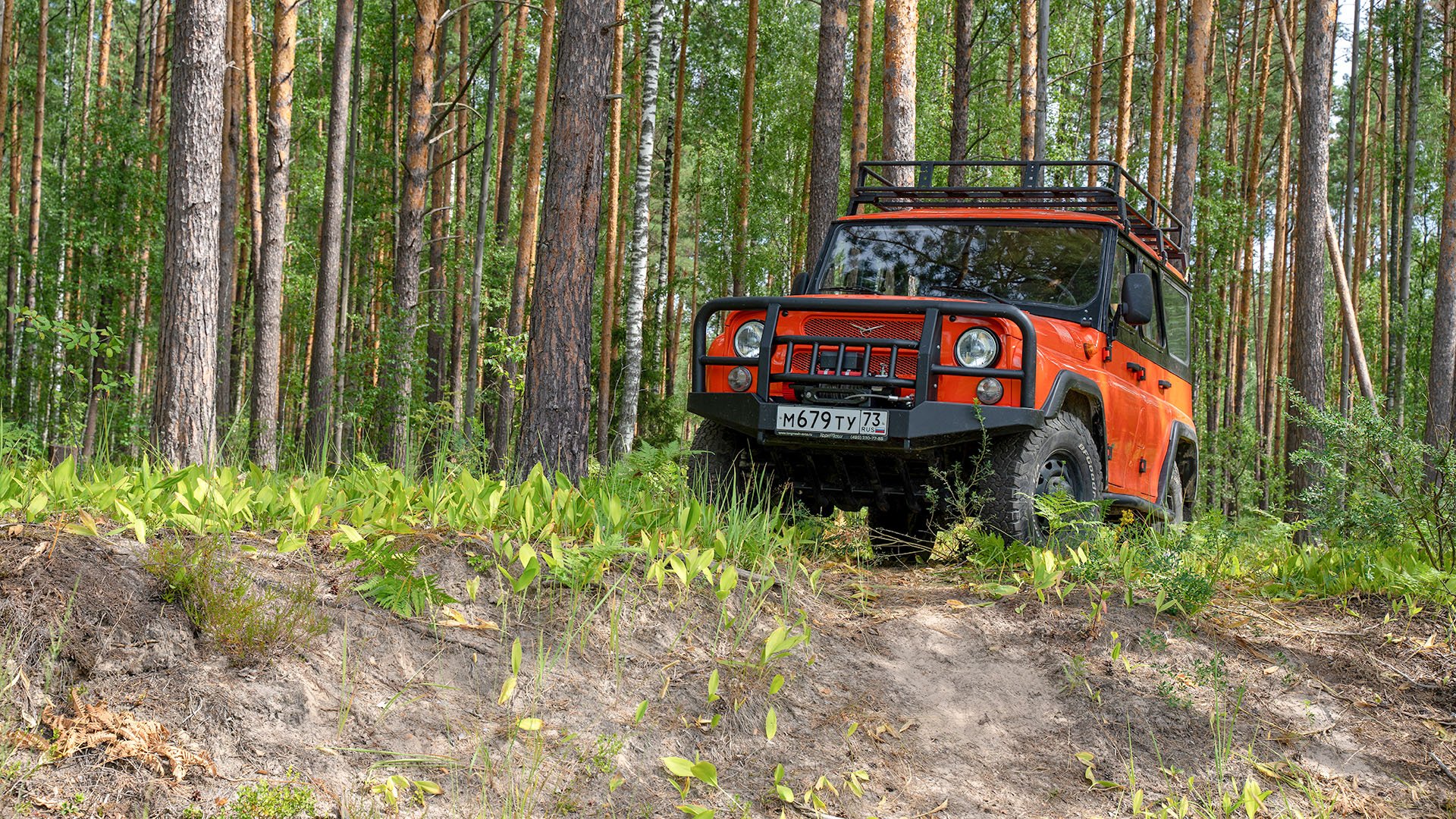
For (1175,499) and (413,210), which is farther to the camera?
(413,210)

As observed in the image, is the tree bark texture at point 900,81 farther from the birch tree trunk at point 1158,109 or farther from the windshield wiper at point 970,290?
the birch tree trunk at point 1158,109

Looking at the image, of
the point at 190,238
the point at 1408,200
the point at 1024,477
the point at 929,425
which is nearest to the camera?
the point at 929,425

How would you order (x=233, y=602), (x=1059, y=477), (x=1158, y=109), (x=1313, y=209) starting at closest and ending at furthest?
(x=233, y=602)
(x=1059, y=477)
(x=1313, y=209)
(x=1158, y=109)

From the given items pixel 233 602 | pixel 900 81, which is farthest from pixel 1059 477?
pixel 900 81

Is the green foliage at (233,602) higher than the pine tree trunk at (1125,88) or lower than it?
lower

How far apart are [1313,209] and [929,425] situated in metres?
9.48

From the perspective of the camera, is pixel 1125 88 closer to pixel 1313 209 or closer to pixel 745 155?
pixel 745 155

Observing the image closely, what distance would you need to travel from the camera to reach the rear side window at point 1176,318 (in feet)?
24.2

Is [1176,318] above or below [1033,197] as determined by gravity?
below

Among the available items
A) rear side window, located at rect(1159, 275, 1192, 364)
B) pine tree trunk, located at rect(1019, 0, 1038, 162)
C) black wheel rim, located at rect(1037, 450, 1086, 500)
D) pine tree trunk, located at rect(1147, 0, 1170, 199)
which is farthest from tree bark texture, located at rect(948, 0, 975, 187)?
black wheel rim, located at rect(1037, 450, 1086, 500)

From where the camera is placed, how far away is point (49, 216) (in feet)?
66.7

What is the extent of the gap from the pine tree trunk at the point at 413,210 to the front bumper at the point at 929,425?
398 inches

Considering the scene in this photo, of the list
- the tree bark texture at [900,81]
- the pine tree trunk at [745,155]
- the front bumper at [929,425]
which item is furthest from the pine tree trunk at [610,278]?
the front bumper at [929,425]

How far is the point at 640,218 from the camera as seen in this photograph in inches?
606
